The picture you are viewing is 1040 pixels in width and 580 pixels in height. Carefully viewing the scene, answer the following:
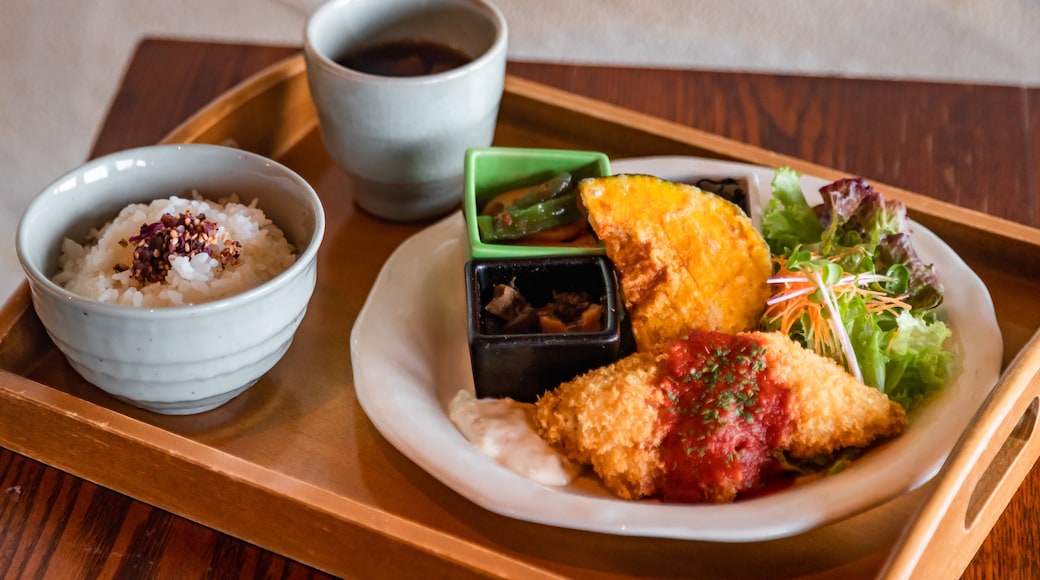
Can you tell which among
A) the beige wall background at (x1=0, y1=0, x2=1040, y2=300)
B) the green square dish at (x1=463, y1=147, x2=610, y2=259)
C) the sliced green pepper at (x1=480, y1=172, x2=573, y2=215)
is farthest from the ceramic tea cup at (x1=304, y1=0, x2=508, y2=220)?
the beige wall background at (x1=0, y1=0, x2=1040, y2=300)

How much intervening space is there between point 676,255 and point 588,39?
1658 mm

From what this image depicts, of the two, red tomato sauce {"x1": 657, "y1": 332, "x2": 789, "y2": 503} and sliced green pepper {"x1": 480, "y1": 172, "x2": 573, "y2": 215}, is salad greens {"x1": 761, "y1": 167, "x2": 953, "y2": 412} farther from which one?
sliced green pepper {"x1": 480, "y1": 172, "x2": 573, "y2": 215}

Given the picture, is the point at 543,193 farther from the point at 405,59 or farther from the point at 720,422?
the point at 720,422

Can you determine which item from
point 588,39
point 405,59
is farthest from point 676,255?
point 588,39

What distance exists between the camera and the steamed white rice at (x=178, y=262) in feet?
4.95

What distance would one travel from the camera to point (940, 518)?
1.20 metres

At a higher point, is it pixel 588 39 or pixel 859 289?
pixel 859 289

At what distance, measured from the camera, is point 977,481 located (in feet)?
4.24

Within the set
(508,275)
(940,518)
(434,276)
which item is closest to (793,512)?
(940,518)

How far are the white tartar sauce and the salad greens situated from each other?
485mm

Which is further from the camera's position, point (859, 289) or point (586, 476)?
Result: point (859, 289)

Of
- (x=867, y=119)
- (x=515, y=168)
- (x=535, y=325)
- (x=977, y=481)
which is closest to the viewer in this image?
(x=977, y=481)

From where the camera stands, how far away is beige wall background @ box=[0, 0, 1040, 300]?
3.06m

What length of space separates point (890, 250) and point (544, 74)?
132 cm
